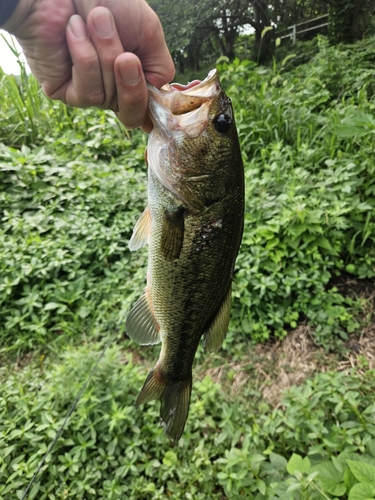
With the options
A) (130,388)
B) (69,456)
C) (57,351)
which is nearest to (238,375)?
(130,388)

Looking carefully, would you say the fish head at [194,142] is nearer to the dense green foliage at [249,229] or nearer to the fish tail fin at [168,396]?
the fish tail fin at [168,396]

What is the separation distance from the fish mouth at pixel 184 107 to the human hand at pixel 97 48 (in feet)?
0.21

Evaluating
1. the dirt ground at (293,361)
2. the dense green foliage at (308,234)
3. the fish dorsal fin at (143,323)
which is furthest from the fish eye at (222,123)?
the dirt ground at (293,361)

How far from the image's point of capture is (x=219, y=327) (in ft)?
4.80

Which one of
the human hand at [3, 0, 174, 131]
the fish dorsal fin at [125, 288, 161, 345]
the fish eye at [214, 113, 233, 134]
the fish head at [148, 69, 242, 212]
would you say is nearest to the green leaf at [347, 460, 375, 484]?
the fish dorsal fin at [125, 288, 161, 345]

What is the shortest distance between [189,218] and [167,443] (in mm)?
1650

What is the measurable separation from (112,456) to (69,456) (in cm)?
26

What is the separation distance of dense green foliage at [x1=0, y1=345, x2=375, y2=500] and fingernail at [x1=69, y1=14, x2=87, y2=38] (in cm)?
201

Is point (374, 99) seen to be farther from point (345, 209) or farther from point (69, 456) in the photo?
point (69, 456)

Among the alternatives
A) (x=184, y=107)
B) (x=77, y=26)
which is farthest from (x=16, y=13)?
(x=184, y=107)

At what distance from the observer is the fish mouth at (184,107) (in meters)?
1.25

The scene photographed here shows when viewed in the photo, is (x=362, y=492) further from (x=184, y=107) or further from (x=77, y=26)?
(x=77, y=26)

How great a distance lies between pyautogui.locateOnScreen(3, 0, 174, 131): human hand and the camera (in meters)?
1.15

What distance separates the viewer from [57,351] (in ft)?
9.73
